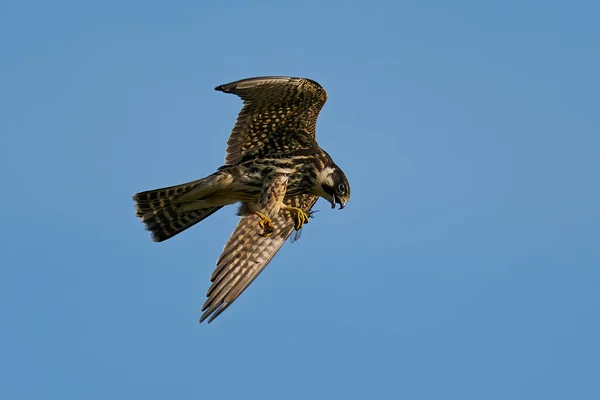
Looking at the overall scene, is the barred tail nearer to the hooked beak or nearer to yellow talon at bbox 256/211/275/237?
yellow talon at bbox 256/211/275/237

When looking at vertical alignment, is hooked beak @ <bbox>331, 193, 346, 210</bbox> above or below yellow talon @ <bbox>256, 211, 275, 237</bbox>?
above

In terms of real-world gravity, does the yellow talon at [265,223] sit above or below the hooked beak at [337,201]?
below

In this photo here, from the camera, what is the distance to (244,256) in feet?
55.8

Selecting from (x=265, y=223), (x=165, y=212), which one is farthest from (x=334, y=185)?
(x=165, y=212)

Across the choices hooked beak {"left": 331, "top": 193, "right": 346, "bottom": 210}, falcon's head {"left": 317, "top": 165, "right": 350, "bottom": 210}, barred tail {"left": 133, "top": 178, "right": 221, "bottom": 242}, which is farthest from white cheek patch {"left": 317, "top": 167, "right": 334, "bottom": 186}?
barred tail {"left": 133, "top": 178, "right": 221, "bottom": 242}

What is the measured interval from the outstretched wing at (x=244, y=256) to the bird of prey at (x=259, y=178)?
0.01 m

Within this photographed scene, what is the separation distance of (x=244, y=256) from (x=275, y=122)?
1854mm

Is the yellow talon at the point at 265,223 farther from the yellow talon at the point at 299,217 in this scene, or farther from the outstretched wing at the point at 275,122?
the outstretched wing at the point at 275,122

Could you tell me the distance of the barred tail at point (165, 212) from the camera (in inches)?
635

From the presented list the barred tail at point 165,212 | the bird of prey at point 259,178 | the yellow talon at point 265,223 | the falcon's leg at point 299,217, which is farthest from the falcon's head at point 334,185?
the barred tail at point 165,212

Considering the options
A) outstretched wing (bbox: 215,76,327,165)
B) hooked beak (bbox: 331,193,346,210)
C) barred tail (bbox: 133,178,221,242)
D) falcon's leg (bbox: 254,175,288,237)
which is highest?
outstretched wing (bbox: 215,76,327,165)

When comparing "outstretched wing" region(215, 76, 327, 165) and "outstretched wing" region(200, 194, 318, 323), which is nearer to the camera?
"outstretched wing" region(215, 76, 327, 165)

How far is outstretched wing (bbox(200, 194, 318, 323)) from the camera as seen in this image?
1633 centimetres

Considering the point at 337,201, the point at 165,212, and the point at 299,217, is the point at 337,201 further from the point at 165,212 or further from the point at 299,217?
the point at 165,212
